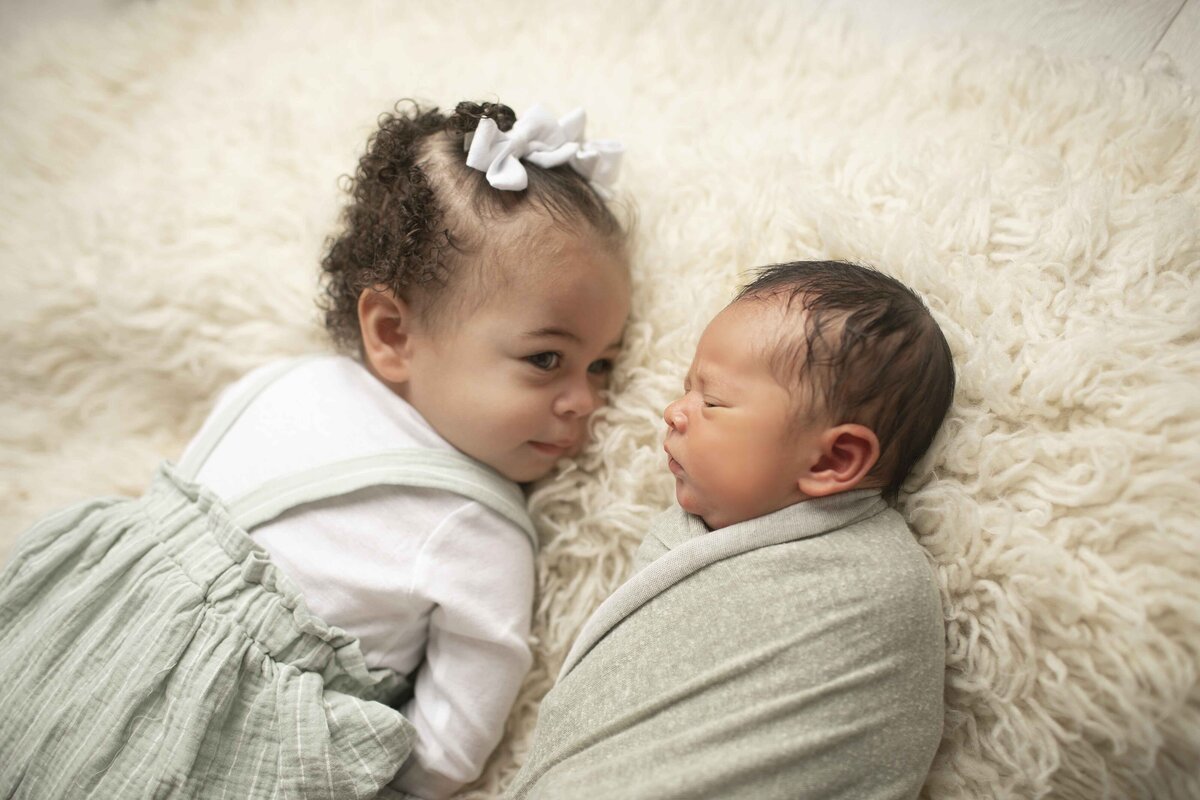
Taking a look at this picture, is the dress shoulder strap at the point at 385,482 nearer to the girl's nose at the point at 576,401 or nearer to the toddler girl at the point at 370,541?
the toddler girl at the point at 370,541

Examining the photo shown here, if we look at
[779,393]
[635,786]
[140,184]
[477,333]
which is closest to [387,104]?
[140,184]

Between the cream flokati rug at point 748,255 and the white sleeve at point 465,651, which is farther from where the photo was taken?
the white sleeve at point 465,651

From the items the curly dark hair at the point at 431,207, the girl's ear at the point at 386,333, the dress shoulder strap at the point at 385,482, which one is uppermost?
the curly dark hair at the point at 431,207

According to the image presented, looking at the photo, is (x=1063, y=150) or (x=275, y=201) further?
(x=275, y=201)

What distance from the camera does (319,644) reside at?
3.21 ft

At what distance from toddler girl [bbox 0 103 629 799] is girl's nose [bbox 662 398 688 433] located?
181mm

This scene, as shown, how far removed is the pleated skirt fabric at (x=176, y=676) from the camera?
896mm

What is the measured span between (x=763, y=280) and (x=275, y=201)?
2.79 feet

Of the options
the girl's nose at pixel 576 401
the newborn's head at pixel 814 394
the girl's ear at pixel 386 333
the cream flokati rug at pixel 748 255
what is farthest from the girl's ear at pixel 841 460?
the girl's ear at pixel 386 333

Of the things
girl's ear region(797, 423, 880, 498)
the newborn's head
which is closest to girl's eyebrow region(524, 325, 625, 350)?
the newborn's head

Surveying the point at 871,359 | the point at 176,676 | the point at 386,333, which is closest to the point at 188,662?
the point at 176,676

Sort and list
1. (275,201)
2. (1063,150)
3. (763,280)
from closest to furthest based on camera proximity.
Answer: (763,280), (1063,150), (275,201)

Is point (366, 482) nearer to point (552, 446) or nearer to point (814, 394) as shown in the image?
point (552, 446)

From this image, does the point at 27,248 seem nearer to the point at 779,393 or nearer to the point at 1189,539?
the point at 779,393
